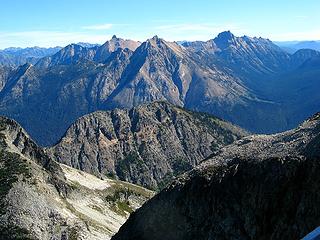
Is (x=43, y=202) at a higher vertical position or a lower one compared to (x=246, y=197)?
lower

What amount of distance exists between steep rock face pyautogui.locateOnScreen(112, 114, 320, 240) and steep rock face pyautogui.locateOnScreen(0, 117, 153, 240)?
43.6 metres

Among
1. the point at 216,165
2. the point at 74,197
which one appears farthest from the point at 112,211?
the point at 216,165

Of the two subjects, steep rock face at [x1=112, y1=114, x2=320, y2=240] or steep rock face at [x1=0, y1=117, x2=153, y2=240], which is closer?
steep rock face at [x1=112, y1=114, x2=320, y2=240]

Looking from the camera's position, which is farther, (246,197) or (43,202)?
(43,202)

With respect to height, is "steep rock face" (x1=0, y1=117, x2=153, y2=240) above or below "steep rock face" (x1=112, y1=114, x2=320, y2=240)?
below

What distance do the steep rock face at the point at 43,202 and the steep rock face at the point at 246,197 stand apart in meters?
43.6

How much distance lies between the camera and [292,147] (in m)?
57.4

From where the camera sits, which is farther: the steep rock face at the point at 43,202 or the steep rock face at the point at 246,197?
the steep rock face at the point at 43,202

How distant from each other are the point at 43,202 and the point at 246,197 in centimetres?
7231

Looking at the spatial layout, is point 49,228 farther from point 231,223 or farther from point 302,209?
point 302,209

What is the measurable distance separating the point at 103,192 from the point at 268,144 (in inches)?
4732

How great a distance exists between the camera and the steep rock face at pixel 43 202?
355 ft

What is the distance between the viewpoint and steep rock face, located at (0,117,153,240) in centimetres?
10825

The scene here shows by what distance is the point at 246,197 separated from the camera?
56.5m
